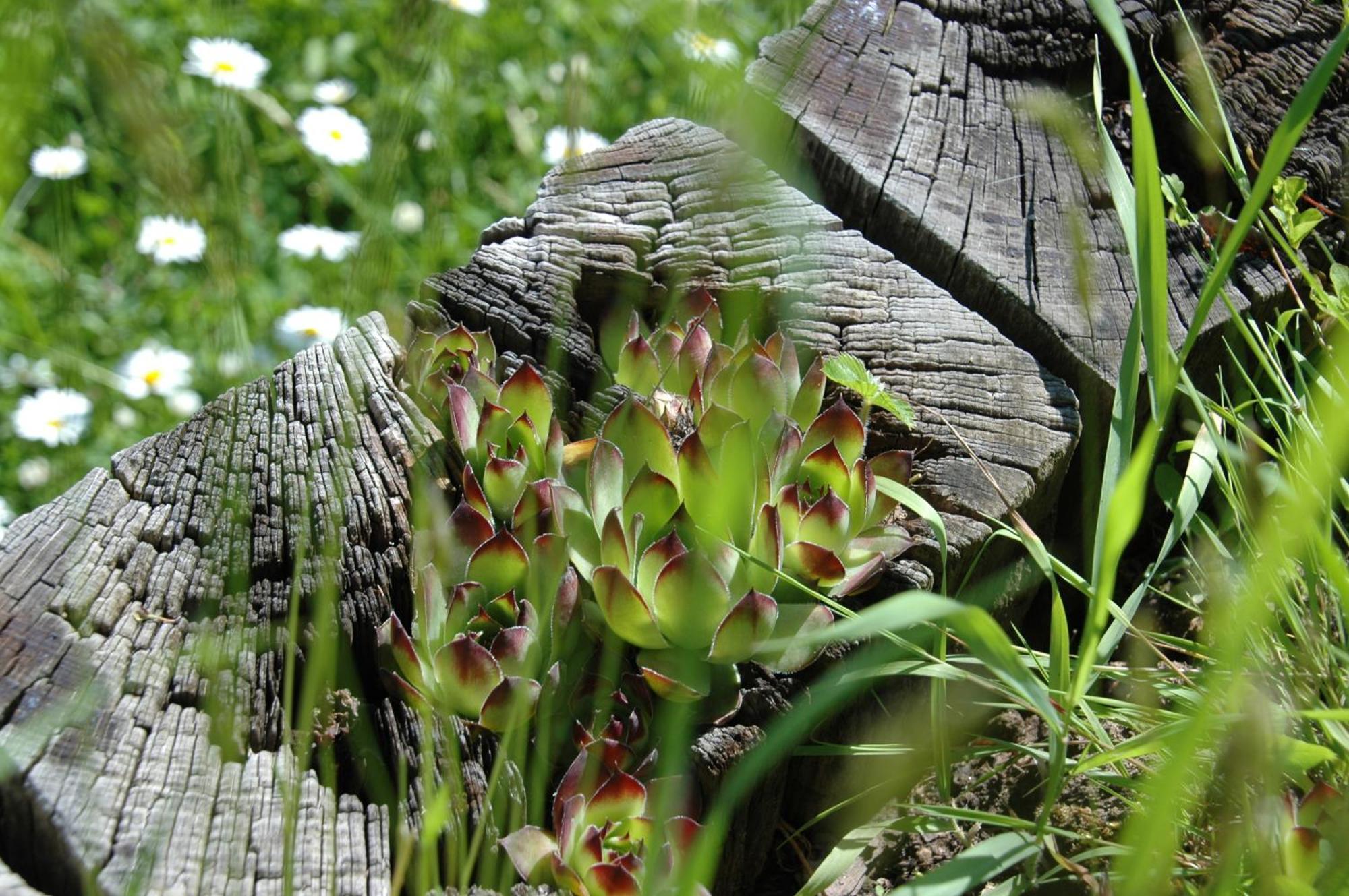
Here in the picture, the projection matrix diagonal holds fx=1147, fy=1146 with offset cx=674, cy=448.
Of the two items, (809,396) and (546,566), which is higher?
(809,396)

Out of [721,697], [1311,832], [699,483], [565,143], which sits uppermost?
[565,143]

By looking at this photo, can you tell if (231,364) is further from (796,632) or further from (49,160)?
(49,160)

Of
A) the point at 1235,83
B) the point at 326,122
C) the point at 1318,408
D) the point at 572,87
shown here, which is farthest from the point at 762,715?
the point at 326,122

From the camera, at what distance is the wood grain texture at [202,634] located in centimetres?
100

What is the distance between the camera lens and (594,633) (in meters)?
1.23

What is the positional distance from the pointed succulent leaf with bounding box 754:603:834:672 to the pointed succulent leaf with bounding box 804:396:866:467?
0.19 m

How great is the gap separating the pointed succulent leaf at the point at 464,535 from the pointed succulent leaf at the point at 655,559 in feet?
0.56

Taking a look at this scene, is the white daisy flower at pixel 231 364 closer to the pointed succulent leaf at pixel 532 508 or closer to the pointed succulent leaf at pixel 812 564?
the pointed succulent leaf at pixel 532 508

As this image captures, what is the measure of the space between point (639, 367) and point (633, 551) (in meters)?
0.30

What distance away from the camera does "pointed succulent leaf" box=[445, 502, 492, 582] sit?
1.21 metres

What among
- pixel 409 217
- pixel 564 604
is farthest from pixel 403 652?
pixel 409 217

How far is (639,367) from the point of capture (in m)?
1.43

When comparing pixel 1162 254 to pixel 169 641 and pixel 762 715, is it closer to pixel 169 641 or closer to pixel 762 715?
pixel 762 715

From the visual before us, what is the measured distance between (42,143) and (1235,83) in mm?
2614
